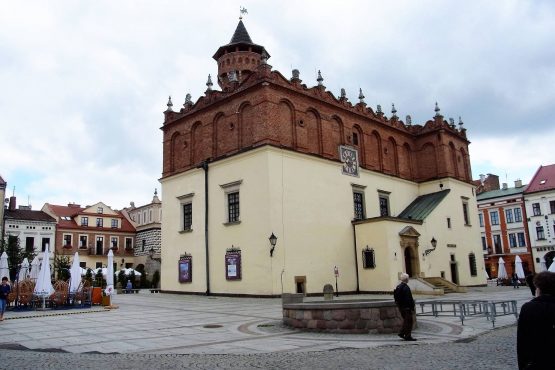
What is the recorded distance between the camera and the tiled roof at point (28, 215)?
52.8 m

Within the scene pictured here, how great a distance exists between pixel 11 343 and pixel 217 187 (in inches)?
769

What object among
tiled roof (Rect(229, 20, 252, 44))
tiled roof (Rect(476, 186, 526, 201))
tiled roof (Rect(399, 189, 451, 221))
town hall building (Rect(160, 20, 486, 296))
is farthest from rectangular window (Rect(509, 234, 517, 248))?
tiled roof (Rect(229, 20, 252, 44))

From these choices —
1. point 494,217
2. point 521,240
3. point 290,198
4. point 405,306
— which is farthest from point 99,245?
point 405,306

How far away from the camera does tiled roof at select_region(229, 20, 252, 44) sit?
38.1 meters

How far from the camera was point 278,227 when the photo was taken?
2656 cm

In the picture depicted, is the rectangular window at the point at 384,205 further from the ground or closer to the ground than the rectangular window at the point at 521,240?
further from the ground

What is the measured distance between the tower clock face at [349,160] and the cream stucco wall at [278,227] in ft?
1.55

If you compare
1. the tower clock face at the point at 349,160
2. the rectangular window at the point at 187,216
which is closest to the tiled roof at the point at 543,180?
the tower clock face at the point at 349,160

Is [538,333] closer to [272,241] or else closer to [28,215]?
[272,241]

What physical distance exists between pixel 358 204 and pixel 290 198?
691 cm

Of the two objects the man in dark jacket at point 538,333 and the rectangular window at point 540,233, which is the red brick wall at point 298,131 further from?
the man in dark jacket at point 538,333

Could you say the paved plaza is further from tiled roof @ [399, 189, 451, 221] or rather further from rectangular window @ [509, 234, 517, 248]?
rectangular window @ [509, 234, 517, 248]

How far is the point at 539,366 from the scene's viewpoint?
382cm

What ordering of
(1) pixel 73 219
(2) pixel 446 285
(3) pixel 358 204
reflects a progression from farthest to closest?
1. (1) pixel 73 219
2. (3) pixel 358 204
3. (2) pixel 446 285
